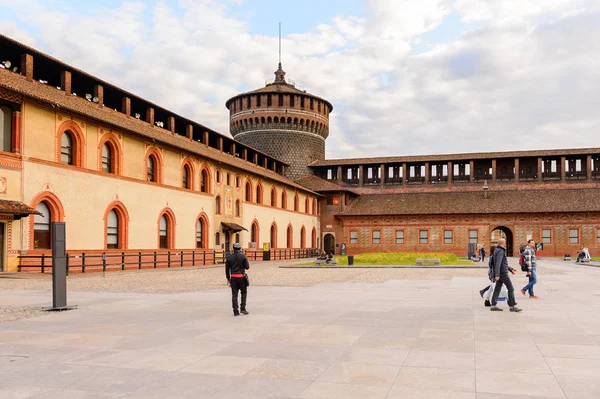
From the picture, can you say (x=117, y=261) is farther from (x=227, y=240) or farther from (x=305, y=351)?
(x=305, y=351)

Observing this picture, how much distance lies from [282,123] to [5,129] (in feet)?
136

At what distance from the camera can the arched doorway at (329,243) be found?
207 feet

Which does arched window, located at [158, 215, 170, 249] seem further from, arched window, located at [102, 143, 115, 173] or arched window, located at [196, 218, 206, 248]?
arched window, located at [102, 143, 115, 173]

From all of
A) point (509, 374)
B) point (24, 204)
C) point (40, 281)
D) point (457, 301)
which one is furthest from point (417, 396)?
point (24, 204)

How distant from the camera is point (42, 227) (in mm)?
25438

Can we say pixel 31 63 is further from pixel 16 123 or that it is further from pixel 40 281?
pixel 40 281

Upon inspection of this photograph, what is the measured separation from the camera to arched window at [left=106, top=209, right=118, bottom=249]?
29625 mm

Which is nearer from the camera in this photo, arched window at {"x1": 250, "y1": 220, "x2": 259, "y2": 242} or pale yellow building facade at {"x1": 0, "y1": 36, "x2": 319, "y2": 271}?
pale yellow building facade at {"x1": 0, "y1": 36, "x2": 319, "y2": 271}

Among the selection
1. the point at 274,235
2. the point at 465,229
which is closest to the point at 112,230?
the point at 274,235

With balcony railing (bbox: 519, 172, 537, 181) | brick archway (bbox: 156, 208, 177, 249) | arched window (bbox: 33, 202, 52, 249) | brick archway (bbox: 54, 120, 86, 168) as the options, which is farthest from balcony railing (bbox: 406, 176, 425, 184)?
arched window (bbox: 33, 202, 52, 249)

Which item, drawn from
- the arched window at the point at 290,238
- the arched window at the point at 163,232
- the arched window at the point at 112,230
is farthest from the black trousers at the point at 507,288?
the arched window at the point at 290,238

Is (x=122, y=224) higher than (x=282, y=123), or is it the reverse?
(x=282, y=123)

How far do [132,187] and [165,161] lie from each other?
12.8ft

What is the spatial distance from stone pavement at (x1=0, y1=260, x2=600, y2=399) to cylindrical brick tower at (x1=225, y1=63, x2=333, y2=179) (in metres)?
51.1
